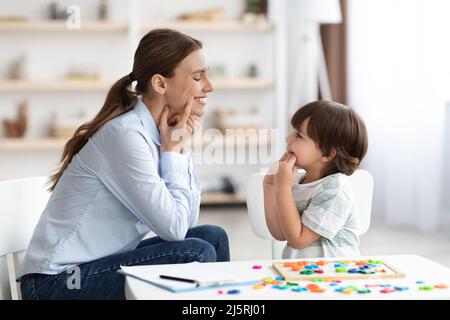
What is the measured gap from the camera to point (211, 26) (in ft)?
16.0

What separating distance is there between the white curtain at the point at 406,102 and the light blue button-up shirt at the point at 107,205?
2.58 meters

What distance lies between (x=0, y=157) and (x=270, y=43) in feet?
6.57

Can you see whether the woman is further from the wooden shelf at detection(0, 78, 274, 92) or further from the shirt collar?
the wooden shelf at detection(0, 78, 274, 92)

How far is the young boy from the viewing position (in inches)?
67.7

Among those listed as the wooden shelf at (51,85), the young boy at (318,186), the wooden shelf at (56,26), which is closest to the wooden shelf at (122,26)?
the wooden shelf at (56,26)

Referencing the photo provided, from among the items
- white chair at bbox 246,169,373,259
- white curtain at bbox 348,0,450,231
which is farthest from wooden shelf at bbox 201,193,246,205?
white chair at bbox 246,169,373,259

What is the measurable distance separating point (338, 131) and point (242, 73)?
3381 millimetres

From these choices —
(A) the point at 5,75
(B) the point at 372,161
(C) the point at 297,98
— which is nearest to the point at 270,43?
(C) the point at 297,98

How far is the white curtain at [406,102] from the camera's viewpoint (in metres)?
4.00

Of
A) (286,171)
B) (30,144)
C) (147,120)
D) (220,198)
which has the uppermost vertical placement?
(147,120)

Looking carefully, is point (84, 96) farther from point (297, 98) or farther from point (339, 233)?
point (339, 233)

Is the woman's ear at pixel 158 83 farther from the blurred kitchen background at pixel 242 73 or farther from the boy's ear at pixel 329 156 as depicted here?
the blurred kitchen background at pixel 242 73

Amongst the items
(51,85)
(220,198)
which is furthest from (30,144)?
(220,198)

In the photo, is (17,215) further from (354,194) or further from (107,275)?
(354,194)
